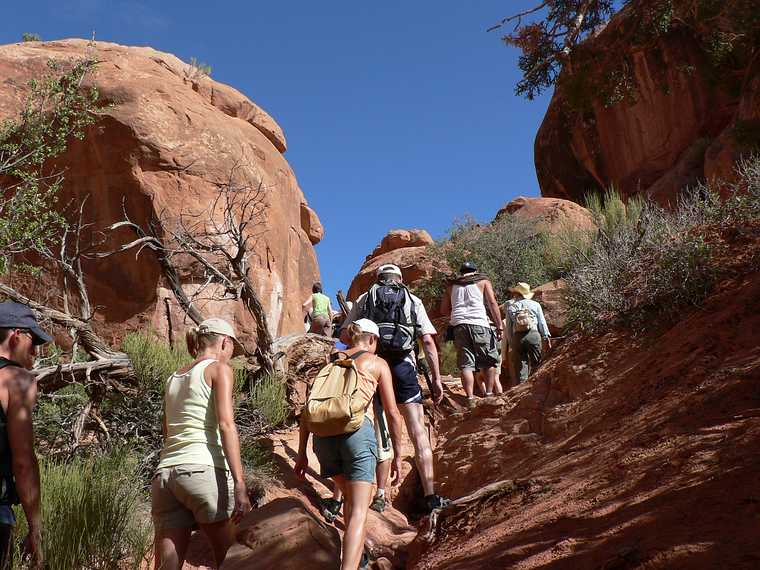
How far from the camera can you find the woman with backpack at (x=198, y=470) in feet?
10.0

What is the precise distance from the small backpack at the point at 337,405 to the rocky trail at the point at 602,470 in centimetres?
95

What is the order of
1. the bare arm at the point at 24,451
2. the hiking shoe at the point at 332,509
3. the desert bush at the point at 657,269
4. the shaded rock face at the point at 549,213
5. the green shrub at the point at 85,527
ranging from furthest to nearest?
1. the shaded rock face at the point at 549,213
2. the desert bush at the point at 657,269
3. the hiking shoe at the point at 332,509
4. the green shrub at the point at 85,527
5. the bare arm at the point at 24,451

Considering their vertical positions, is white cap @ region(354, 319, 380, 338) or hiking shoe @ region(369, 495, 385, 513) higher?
white cap @ region(354, 319, 380, 338)

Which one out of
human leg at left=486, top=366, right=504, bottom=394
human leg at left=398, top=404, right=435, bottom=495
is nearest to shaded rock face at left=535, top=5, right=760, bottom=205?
human leg at left=486, top=366, right=504, bottom=394

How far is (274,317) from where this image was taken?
498 inches

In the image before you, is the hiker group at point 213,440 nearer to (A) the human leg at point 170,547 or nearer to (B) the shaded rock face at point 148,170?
(A) the human leg at point 170,547

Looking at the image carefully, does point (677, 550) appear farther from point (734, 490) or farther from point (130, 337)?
point (130, 337)

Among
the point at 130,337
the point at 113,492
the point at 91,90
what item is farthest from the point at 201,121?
the point at 113,492

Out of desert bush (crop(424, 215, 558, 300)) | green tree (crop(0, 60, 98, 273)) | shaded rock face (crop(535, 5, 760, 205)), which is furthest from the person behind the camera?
desert bush (crop(424, 215, 558, 300))

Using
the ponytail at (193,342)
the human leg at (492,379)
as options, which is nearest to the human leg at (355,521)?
the ponytail at (193,342)

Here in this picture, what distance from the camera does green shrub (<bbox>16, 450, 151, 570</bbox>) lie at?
3350mm

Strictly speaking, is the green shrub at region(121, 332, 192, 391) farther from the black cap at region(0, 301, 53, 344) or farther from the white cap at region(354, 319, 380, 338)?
the black cap at region(0, 301, 53, 344)

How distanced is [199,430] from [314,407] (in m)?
0.65

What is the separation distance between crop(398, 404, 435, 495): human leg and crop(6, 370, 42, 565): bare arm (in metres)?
2.66
